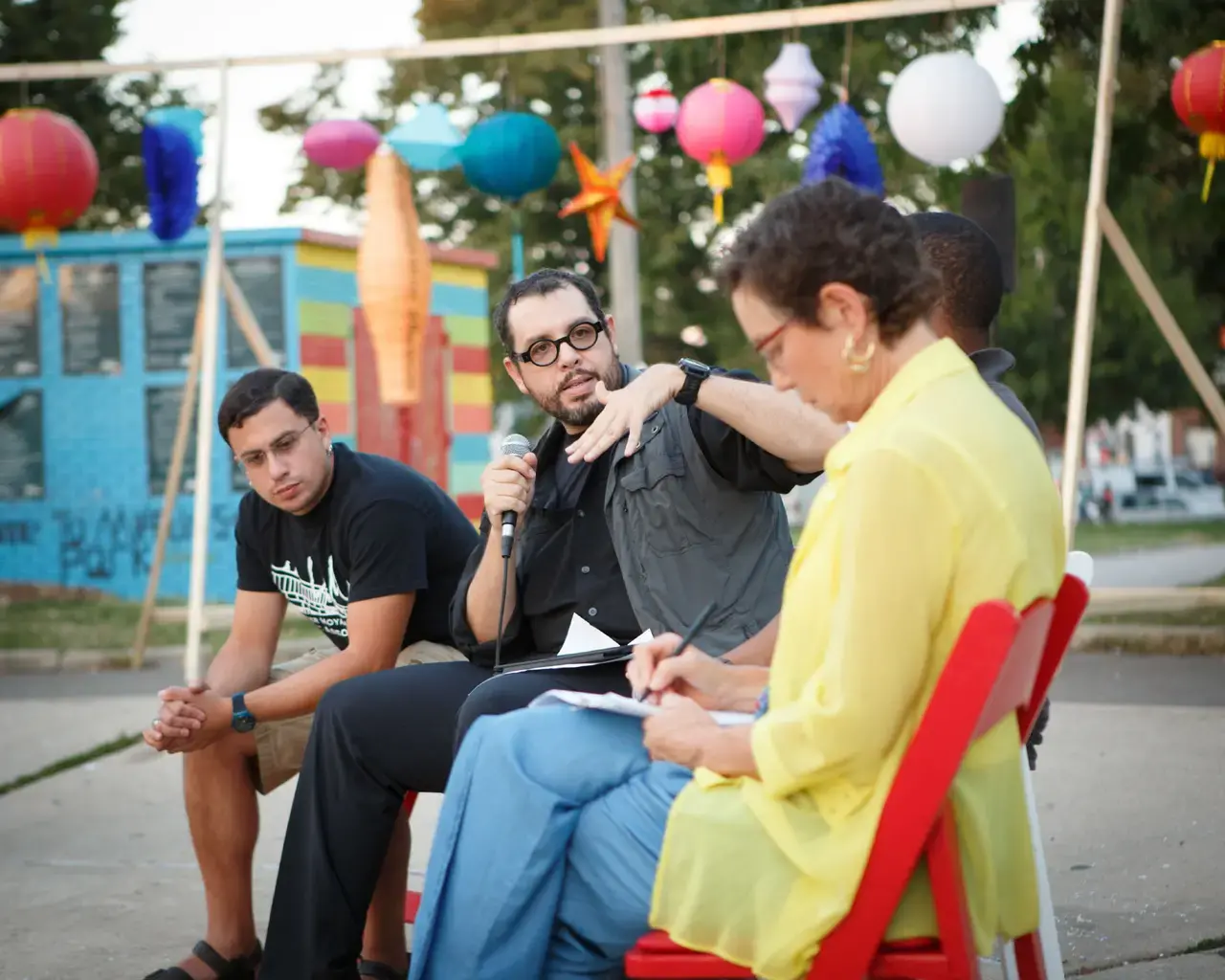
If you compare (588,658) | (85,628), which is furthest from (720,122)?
(85,628)

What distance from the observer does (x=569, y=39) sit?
674 cm

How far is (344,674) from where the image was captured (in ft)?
11.4

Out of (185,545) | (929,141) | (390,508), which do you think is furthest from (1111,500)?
(390,508)

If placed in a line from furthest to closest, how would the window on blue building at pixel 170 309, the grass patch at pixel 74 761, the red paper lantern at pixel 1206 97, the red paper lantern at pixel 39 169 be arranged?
the window on blue building at pixel 170 309, the red paper lantern at pixel 39 169, the red paper lantern at pixel 1206 97, the grass patch at pixel 74 761

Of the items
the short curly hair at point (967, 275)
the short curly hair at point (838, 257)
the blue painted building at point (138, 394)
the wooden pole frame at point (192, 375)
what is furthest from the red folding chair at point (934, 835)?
the blue painted building at point (138, 394)

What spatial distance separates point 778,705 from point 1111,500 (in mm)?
21319

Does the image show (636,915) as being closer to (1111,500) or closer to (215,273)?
(215,273)

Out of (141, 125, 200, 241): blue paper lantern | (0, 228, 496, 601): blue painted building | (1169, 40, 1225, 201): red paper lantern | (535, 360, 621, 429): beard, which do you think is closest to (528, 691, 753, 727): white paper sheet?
(535, 360, 621, 429): beard

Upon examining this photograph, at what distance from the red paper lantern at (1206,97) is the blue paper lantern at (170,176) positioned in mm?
4344

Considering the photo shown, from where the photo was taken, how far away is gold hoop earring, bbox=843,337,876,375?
6.84 ft

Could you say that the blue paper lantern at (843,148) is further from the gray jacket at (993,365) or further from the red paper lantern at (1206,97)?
the gray jacket at (993,365)

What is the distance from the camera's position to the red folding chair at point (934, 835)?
5.98ft

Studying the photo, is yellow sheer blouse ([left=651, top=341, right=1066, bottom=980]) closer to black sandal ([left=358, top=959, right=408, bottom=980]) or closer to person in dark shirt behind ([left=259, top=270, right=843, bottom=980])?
person in dark shirt behind ([left=259, top=270, right=843, bottom=980])

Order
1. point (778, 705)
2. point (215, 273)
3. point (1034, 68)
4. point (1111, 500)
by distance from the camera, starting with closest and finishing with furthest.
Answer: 1. point (778, 705)
2. point (215, 273)
3. point (1034, 68)
4. point (1111, 500)
